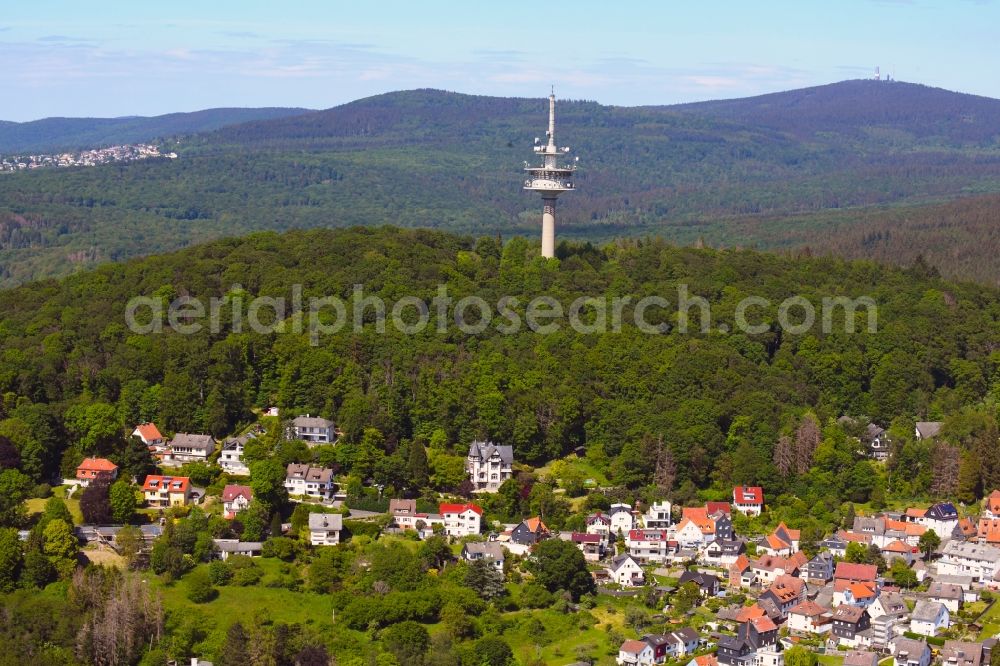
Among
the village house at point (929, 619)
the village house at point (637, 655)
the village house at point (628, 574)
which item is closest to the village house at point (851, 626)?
the village house at point (929, 619)

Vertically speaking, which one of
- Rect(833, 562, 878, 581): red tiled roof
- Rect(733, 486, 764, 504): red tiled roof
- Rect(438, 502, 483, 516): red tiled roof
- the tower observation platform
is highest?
the tower observation platform

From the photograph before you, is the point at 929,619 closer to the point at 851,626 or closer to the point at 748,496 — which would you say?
the point at 851,626

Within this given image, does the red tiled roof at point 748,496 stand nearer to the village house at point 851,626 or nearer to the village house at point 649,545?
the village house at point 649,545

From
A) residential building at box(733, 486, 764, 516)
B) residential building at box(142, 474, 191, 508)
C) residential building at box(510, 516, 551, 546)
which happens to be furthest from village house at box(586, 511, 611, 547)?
residential building at box(142, 474, 191, 508)

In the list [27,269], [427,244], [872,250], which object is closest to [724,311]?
[427,244]

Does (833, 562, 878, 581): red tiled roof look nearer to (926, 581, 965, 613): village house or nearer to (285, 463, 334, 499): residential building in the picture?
(926, 581, 965, 613): village house
